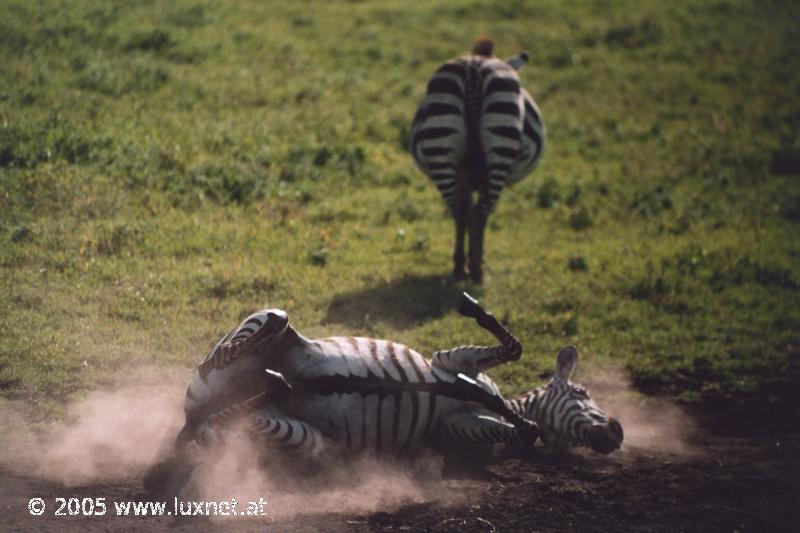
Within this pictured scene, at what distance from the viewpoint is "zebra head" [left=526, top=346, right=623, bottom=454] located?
8.52m

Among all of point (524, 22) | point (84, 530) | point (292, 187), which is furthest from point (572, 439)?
point (524, 22)

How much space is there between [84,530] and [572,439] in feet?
12.2

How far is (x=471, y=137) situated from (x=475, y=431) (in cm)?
577

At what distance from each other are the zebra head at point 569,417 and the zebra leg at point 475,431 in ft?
1.93

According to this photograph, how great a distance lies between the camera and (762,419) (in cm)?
1009

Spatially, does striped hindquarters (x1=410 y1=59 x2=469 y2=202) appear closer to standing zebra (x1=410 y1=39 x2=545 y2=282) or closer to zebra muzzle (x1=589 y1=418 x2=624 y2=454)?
standing zebra (x1=410 y1=39 x2=545 y2=282)

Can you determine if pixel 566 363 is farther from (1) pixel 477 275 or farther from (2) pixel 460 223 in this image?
(2) pixel 460 223

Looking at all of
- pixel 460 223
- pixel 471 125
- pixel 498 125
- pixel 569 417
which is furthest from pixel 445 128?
pixel 569 417

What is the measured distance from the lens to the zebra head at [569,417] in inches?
335

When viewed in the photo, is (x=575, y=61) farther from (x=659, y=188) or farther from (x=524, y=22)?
(x=659, y=188)

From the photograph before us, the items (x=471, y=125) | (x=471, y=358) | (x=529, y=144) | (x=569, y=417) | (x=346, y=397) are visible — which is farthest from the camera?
(x=529, y=144)

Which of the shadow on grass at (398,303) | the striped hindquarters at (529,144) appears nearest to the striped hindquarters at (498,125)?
the striped hindquarters at (529,144)

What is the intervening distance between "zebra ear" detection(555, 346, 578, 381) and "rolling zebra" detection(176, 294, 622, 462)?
2.01 ft

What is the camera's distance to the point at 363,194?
15156 millimetres
